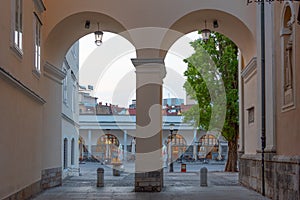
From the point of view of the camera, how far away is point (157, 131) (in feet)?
54.5

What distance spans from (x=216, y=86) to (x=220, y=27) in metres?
13.0

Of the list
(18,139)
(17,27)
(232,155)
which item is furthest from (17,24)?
(232,155)

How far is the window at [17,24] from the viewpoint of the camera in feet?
39.8

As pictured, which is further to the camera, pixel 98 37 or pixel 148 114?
pixel 98 37

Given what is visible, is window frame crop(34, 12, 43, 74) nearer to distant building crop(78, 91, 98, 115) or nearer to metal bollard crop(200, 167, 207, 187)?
metal bollard crop(200, 167, 207, 187)

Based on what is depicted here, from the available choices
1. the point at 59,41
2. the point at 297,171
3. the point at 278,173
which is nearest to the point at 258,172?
the point at 278,173

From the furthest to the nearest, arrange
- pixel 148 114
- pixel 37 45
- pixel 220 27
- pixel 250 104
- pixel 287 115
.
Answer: pixel 220 27 < pixel 250 104 < pixel 148 114 < pixel 37 45 < pixel 287 115

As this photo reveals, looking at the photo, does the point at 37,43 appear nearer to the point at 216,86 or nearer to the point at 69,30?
the point at 69,30

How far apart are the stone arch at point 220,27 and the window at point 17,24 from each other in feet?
18.1

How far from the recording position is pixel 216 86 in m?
31.1

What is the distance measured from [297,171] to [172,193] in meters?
5.70

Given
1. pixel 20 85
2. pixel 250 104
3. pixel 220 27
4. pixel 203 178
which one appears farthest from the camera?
pixel 203 178

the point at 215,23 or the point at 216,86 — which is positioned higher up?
the point at 215,23

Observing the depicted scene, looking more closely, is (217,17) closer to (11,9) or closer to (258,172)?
(258,172)
